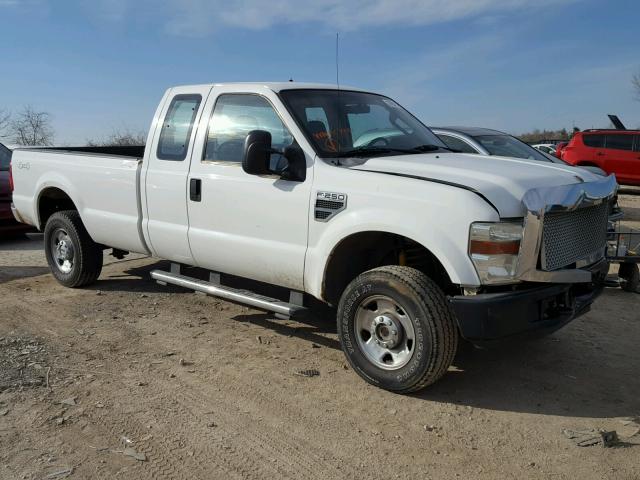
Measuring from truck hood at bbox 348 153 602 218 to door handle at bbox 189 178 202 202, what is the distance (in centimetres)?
147

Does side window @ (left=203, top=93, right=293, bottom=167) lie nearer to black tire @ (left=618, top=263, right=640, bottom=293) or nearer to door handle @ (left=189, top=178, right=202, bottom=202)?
door handle @ (left=189, top=178, right=202, bottom=202)

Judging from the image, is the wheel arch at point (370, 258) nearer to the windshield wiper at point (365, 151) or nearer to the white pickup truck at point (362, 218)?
the white pickup truck at point (362, 218)

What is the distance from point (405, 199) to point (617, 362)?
7.34ft

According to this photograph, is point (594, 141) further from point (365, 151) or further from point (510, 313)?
point (510, 313)

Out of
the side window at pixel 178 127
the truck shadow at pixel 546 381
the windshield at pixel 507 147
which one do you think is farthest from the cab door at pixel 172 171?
the windshield at pixel 507 147

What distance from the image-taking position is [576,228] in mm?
4055

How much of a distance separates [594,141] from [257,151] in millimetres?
14358

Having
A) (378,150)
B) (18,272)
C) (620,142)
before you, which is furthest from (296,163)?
(620,142)

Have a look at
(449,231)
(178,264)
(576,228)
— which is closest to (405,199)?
(449,231)

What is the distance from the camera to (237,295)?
4891mm

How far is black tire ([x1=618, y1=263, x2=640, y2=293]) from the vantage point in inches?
252

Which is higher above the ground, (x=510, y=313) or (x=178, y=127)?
(x=178, y=127)

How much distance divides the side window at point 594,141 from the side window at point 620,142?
0.56ft

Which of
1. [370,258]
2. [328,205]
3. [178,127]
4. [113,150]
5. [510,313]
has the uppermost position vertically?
[178,127]
